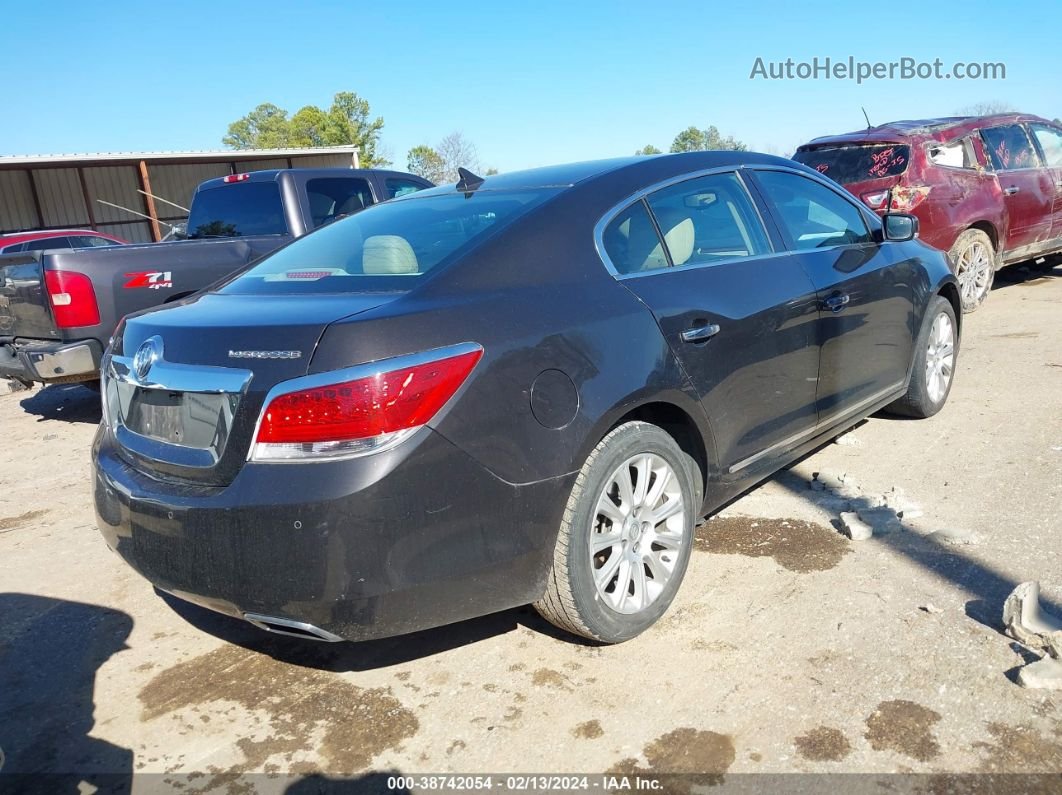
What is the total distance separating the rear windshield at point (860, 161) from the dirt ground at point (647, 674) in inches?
169

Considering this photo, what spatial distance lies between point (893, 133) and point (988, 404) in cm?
351

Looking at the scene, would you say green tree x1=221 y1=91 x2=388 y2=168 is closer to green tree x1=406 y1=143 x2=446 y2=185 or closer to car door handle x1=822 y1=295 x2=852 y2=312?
green tree x1=406 y1=143 x2=446 y2=185

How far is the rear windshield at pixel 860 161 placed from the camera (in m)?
7.59

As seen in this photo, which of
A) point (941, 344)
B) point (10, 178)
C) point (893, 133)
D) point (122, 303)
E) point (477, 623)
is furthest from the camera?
point (10, 178)

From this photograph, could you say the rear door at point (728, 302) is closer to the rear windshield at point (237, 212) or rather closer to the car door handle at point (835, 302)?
the car door handle at point (835, 302)

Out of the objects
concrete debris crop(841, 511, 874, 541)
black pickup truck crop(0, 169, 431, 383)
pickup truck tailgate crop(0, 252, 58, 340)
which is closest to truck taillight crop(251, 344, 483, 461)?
concrete debris crop(841, 511, 874, 541)

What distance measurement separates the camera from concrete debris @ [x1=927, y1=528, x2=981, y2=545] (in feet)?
11.4

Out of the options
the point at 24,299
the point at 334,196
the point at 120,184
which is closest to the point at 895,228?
the point at 334,196

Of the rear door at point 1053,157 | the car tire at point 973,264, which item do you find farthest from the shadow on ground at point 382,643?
the rear door at point 1053,157

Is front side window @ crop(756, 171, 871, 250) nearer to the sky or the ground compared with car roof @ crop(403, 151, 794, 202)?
nearer to the ground

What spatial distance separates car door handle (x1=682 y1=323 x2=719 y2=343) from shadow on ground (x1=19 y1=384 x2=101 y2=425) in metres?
5.75

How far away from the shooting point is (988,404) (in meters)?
5.36

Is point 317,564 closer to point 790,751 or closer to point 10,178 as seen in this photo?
point 790,751

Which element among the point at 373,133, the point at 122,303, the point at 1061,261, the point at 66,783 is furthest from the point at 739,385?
the point at 373,133
